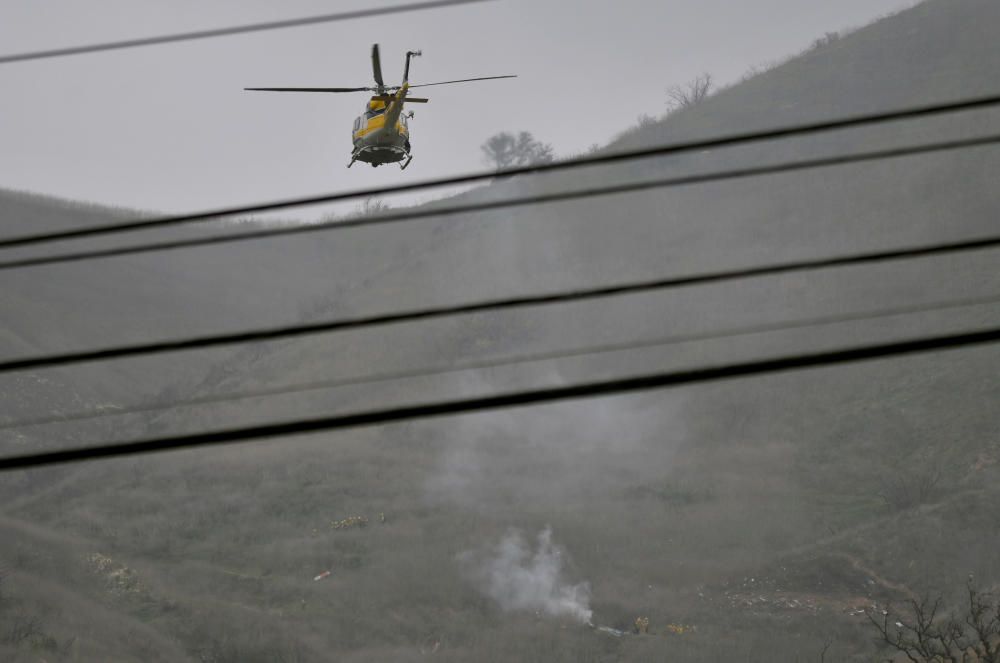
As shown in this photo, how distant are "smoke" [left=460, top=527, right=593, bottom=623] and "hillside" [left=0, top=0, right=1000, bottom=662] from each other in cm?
10

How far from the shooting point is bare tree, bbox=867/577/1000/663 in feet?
63.8

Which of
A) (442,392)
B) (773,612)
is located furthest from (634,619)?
(442,392)

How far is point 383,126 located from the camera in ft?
66.7

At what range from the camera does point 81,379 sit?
2080 inches

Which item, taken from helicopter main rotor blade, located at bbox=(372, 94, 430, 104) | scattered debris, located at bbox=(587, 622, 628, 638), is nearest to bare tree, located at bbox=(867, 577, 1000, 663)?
scattered debris, located at bbox=(587, 622, 628, 638)

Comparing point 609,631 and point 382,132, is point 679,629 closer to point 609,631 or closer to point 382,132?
point 609,631

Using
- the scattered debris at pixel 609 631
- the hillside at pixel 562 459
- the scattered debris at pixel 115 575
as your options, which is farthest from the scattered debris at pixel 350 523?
the scattered debris at pixel 609 631

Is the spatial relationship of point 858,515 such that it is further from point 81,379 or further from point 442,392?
point 81,379

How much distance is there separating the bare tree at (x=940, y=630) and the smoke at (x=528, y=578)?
789 cm

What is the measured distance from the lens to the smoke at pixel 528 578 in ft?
92.8

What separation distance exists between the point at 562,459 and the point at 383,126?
2271 cm

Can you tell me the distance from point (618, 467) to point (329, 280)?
1569 inches

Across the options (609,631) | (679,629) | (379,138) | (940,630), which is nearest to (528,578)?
(609,631)

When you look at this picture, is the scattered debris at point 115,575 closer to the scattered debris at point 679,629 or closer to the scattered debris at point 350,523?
the scattered debris at point 350,523
